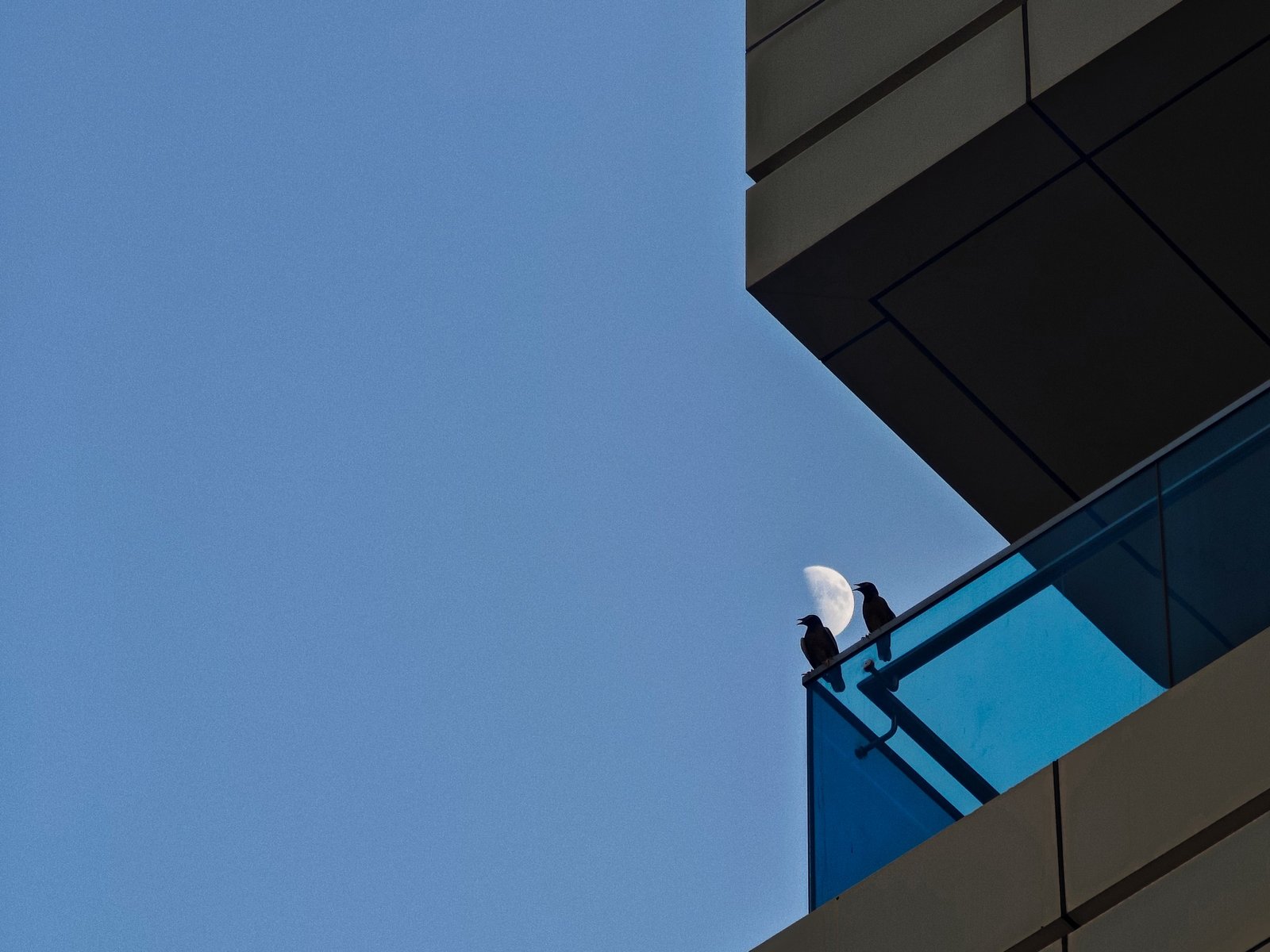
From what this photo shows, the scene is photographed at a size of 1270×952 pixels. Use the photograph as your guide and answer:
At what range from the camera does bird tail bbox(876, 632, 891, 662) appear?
7.57 m

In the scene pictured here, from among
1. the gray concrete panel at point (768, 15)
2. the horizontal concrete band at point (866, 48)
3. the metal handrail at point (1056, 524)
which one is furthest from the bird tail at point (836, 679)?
the gray concrete panel at point (768, 15)

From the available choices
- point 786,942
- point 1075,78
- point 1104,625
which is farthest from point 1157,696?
point 1075,78

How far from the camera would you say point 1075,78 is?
843cm

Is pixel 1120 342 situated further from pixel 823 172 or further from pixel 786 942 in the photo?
pixel 786 942

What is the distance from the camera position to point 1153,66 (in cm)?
838

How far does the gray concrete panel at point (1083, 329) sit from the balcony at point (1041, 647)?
2100 mm

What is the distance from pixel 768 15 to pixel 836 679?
369 cm

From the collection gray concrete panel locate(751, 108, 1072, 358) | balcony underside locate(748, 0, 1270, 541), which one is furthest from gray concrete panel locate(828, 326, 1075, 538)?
gray concrete panel locate(751, 108, 1072, 358)

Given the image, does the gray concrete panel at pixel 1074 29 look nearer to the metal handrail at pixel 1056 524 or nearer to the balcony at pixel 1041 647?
the metal handrail at pixel 1056 524

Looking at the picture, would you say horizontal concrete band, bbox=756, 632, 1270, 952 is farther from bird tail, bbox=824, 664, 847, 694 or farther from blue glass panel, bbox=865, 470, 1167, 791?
bird tail, bbox=824, 664, 847, 694

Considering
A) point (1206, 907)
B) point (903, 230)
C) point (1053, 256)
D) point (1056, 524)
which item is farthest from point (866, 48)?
point (1206, 907)

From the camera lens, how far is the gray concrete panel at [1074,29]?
827 cm

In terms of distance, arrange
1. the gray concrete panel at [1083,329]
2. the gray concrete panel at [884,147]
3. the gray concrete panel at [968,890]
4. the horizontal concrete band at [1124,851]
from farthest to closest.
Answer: the gray concrete panel at [1083,329] < the gray concrete panel at [884,147] < the gray concrete panel at [968,890] < the horizontal concrete band at [1124,851]

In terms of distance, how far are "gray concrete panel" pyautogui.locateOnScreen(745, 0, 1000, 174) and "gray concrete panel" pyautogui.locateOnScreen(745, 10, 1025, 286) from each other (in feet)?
0.45
